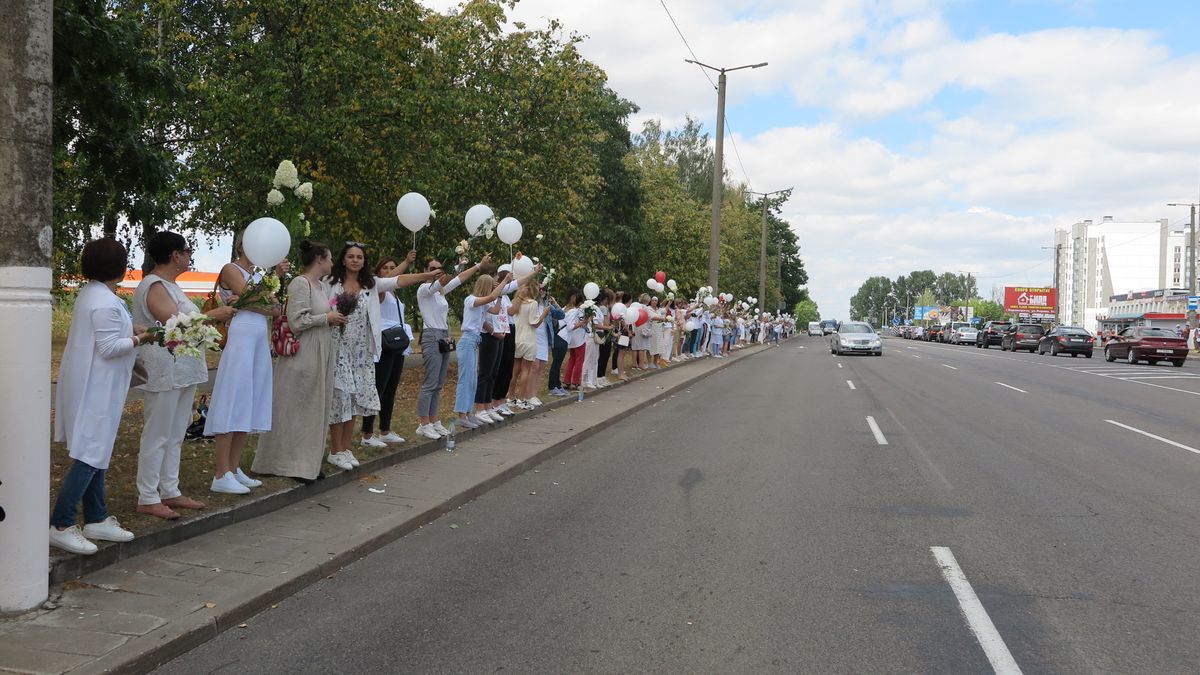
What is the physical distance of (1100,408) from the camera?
1606 centimetres

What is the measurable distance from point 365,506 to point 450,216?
512 inches

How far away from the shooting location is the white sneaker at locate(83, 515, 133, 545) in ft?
17.1

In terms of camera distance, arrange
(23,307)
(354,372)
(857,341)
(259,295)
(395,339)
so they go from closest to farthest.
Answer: (23,307), (259,295), (354,372), (395,339), (857,341)

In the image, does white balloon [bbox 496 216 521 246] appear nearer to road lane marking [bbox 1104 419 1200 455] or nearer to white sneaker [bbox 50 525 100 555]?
white sneaker [bbox 50 525 100 555]

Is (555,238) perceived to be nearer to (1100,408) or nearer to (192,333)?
(1100,408)

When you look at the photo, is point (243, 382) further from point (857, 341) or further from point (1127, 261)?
point (1127, 261)

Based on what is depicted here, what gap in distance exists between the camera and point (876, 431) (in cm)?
1261

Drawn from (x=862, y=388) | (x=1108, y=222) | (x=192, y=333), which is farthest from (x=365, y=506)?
(x=1108, y=222)

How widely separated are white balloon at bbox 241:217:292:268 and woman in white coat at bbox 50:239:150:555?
1.33 m

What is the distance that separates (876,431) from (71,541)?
10.1 metres

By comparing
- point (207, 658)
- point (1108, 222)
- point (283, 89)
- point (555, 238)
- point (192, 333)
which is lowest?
point (207, 658)

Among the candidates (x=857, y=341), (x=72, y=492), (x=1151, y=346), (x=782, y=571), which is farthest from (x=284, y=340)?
(x=1151, y=346)

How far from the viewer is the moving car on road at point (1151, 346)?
34062 mm

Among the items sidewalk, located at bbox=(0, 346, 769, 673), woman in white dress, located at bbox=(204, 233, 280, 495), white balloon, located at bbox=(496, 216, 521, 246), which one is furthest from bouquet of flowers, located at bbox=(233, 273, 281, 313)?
white balloon, located at bbox=(496, 216, 521, 246)
